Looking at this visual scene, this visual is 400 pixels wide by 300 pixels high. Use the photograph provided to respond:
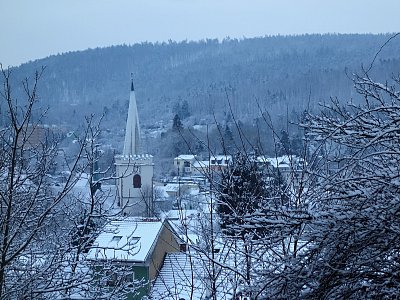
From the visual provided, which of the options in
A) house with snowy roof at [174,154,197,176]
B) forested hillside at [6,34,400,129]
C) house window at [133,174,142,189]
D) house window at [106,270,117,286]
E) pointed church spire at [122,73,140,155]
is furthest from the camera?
forested hillside at [6,34,400,129]

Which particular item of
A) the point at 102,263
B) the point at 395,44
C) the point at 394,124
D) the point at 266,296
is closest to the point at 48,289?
the point at 102,263

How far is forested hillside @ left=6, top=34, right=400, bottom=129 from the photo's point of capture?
291 feet

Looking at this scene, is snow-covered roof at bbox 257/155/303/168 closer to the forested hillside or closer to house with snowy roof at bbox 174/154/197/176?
house with snowy roof at bbox 174/154/197/176

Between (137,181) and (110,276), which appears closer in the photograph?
(110,276)

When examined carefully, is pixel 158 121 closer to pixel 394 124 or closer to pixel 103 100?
pixel 103 100

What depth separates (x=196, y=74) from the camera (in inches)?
4936

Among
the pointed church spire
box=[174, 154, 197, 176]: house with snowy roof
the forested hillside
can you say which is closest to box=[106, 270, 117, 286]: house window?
box=[174, 154, 197, 176]: house with snowy roof

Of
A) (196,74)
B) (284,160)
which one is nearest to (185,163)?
(284,160)

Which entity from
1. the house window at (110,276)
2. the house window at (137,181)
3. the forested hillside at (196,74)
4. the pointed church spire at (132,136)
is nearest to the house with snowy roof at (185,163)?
the house window at (110,276)

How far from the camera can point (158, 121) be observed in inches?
3920

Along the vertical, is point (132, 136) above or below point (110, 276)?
below

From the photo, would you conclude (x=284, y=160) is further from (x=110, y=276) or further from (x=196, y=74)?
(x=196, y=74)

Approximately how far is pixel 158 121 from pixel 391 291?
3868 inches

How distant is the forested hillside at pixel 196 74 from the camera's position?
3497 inches
